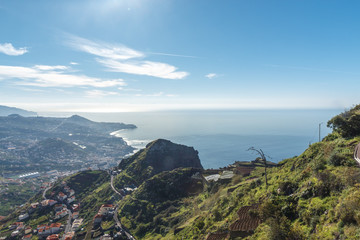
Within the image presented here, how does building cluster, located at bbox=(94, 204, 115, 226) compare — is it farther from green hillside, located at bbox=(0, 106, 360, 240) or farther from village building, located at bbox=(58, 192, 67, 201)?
village building, located at bbox=(58, 192, 67, 201)

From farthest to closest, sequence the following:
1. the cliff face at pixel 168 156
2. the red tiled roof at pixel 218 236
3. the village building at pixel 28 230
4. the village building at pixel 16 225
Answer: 1. the cliff face at pixel 168 156
2. the village building at pixel 16 225
3. the village building at pixel 28 230
4. the red tiled roof at pixel 218 236

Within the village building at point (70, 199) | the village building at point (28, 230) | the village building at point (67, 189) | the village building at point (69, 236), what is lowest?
the village building at point (28, 230)

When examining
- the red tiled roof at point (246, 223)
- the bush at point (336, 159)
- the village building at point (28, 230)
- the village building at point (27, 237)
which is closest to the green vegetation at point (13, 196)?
the village building at point (28, 230)

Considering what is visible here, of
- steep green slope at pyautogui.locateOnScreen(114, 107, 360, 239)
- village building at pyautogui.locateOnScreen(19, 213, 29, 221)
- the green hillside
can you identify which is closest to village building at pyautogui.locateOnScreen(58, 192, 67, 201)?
village building at pyautogui.locateOnScreen(19, 213, 29, 221)

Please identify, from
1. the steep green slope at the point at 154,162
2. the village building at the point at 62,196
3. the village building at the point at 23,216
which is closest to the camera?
the village building at the point at 23,216

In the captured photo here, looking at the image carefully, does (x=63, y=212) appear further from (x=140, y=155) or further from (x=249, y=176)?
(x=249, y=176)

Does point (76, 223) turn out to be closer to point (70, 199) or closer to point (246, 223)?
point (70, 199)

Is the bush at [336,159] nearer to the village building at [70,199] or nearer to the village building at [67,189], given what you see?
the village building at [70,199]

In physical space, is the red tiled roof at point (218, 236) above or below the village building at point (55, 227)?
above
